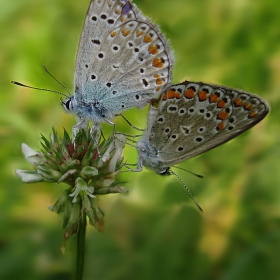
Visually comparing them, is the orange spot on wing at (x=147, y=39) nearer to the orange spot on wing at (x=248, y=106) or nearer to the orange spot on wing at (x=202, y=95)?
the orange spot on wing at (x=202, y=95)

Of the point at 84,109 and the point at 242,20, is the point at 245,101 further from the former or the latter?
the point at 242,20

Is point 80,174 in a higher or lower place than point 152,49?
lower

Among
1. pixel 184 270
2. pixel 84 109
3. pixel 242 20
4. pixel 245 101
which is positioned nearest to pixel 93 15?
pixel 84 109

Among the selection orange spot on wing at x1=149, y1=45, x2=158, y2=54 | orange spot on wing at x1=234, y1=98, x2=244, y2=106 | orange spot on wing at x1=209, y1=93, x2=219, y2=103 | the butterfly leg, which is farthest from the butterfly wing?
orange spot on wing at x1=234, y1=98, x2=244, y2=106

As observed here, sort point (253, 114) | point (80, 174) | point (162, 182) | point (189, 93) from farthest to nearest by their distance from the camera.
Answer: point (162, 182) < point (189, 93) < point (253, 114) < point (80, 174)

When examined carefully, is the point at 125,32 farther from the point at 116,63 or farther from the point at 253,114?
the point at 253,114

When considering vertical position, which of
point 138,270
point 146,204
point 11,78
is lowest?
point 138,270

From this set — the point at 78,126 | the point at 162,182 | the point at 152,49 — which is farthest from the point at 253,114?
the point at 162,182
